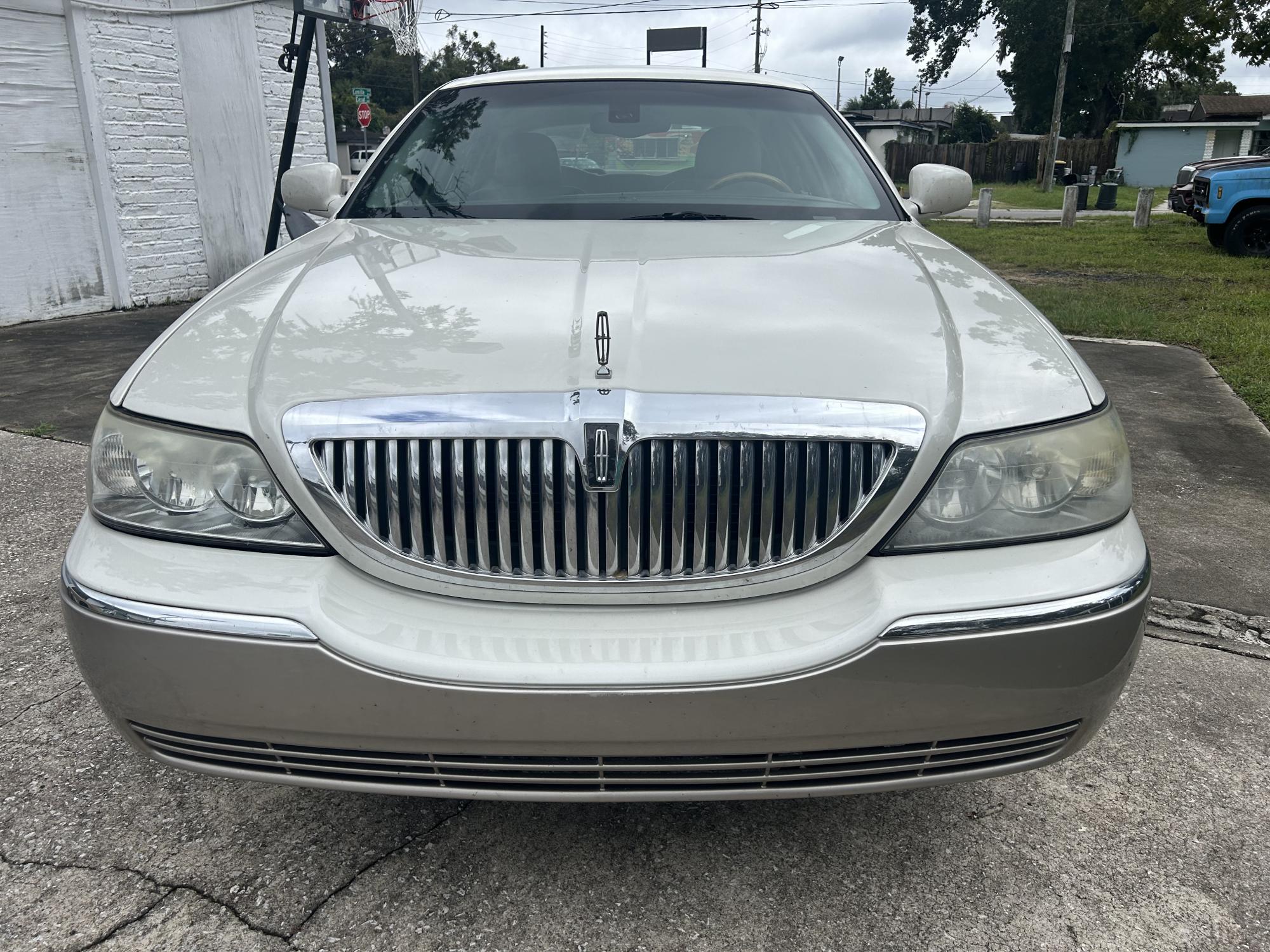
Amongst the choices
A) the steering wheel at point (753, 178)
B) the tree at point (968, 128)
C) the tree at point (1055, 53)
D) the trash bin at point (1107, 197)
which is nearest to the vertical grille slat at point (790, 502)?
the steering wheel at point (753, 178)

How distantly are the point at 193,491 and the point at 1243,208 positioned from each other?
1480cm

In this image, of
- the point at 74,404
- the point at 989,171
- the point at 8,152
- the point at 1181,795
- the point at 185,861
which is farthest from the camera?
the point at 989,171

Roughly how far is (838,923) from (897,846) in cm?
27

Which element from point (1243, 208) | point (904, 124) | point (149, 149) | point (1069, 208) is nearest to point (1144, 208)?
point (1069, 208)

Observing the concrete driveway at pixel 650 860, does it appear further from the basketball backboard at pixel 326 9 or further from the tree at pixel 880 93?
the tree at pixel 880 93

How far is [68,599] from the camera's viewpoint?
1.66 m

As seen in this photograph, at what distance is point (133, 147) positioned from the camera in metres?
8.73

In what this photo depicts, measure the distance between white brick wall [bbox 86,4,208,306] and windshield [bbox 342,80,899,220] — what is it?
668cm

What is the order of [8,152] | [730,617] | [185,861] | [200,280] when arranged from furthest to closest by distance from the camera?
1. [200,280]
2. [8,152]
3. [185,861]
4. [730,617]

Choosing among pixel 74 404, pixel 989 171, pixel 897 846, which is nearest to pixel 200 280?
pixel 74 404

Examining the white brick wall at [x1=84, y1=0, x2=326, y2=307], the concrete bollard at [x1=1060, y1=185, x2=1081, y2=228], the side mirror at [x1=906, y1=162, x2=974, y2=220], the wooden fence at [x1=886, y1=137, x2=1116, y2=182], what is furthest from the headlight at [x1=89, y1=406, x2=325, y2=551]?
the wooden fence at [x1=886, y1=137, x2=1116, y2=182]

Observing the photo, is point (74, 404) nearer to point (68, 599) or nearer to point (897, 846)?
point (68, 599)

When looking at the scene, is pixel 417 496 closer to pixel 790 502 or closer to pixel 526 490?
pixel 526 490

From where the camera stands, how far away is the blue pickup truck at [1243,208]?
12.8 metres
